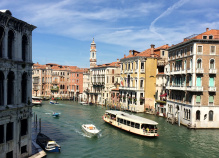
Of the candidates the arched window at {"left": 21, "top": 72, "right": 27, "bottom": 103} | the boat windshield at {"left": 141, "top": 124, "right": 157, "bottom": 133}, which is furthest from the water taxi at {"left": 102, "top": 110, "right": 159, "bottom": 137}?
the arched window at {"left": 21, "top": 72, "right": 27, "bottom": 103}

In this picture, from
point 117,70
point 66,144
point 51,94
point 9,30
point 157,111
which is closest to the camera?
point 9,30

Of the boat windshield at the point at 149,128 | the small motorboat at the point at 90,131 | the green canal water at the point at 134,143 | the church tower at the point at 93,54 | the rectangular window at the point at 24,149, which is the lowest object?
the green canal water at the point at 134,143

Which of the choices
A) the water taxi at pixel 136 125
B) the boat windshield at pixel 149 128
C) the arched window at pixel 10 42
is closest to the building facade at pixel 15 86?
the arched window at pixel 10 42

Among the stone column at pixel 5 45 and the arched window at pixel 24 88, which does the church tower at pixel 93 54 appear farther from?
the stone column at pixel 5 45

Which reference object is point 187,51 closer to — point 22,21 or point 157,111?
point 157,111

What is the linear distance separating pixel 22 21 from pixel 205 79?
75.3 feet

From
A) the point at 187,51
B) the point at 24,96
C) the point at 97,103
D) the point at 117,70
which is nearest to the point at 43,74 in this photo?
the point at 97,103

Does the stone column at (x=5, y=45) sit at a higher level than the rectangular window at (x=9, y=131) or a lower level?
higher

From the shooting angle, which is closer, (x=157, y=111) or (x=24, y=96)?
(x=24, y=96)

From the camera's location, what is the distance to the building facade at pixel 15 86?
14.2m

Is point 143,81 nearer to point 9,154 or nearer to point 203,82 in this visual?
point 203,82

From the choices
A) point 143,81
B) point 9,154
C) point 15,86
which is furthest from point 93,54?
point 9,154

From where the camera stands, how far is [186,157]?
1983 cm

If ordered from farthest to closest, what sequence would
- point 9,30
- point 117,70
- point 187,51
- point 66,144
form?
point 117,70 → point 187,51 → point 66,144 → point 9,30
